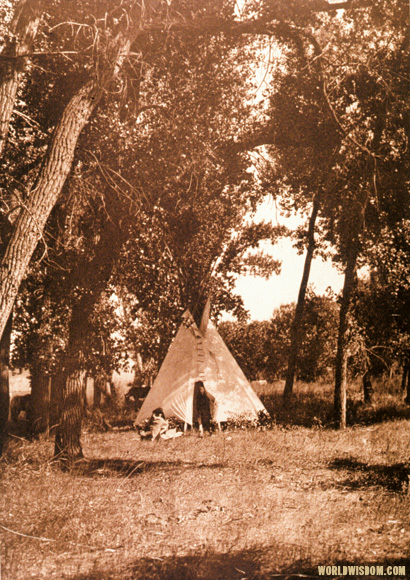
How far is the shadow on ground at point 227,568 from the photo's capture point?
14.4 ft

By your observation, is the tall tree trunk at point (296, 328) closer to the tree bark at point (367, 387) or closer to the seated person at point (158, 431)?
the tree bark at point (367, 387)

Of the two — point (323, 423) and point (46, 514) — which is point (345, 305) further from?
point (46, 514)

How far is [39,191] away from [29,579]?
371 cm

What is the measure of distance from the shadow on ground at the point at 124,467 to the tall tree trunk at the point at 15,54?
17.1ft

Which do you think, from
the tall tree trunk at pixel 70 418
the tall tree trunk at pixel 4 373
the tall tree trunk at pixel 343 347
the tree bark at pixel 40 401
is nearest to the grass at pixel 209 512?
the tall tree trunk at pixel 70 418

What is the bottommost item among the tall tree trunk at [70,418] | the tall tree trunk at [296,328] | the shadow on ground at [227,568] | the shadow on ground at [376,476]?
the shadow on ground at [227,568]

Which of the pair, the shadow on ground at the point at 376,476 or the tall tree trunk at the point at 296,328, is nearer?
the shadow on ground at the point at 376,476

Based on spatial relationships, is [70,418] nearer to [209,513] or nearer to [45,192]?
[209,513]

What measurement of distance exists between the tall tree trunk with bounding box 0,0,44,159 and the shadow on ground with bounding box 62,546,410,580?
14.2 ft

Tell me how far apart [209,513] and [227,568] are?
4.97ft

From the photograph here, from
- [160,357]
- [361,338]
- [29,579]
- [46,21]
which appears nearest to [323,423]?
[361,338]

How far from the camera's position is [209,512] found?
6.08 m

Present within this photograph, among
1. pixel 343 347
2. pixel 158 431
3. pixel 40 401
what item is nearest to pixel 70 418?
pixel 158 431

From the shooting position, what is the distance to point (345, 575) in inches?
172
